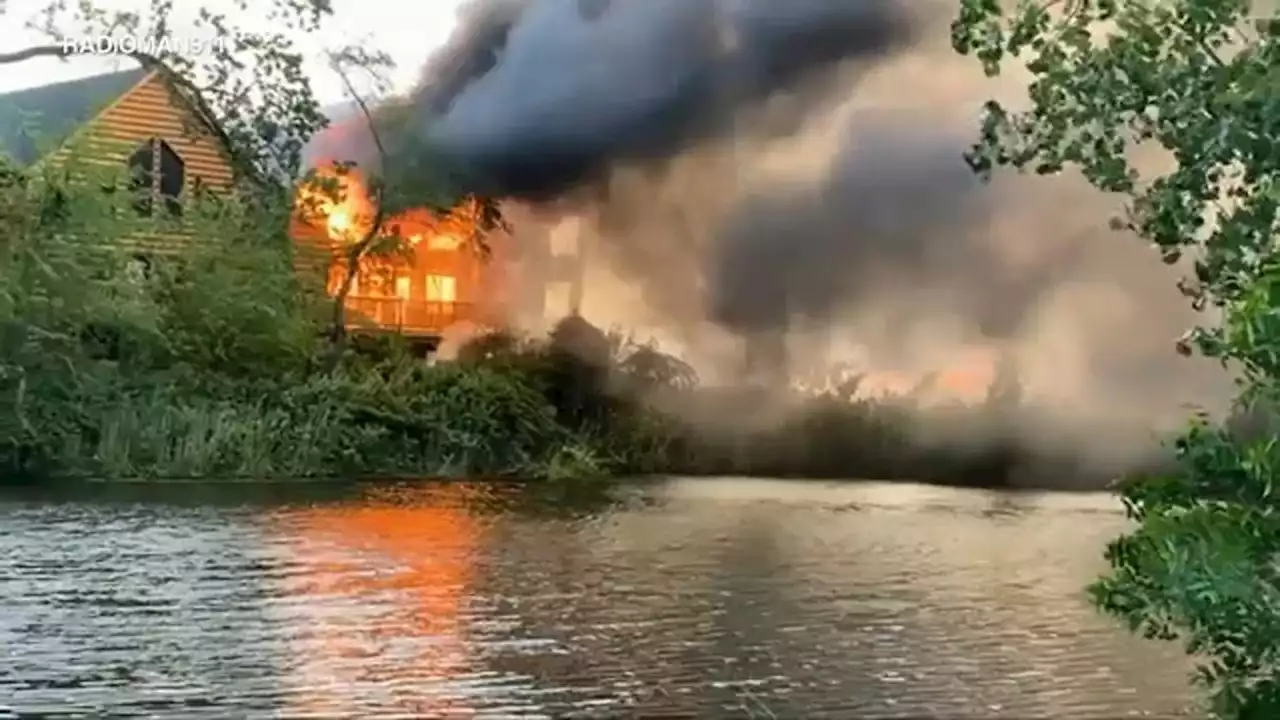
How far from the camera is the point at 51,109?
5.78m

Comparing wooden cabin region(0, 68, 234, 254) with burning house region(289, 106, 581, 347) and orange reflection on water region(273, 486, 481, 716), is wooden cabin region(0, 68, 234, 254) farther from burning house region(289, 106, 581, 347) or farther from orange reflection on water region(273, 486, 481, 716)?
orange reflection on water region(273, 486, 481, 716)

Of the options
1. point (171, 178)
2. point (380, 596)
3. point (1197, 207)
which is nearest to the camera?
point (1197, 207)

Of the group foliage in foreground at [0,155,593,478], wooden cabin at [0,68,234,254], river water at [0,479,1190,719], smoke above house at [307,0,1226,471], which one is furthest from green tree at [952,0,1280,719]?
wooden cabin at [0,68,234,254]

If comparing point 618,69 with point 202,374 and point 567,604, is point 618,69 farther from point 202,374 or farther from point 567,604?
point 567,604

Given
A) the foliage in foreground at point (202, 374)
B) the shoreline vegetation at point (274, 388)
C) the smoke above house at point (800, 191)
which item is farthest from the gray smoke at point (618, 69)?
the foliage in foreground at point (202, 374)

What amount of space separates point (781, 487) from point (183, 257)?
243 centimetres

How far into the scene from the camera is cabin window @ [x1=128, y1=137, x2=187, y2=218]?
19.3 ft

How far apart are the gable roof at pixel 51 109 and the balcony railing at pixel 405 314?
1.14 metres

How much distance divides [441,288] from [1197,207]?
3.42m

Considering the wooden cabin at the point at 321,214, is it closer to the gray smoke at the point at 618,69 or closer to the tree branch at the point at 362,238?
the tree branch at the point at 362,238

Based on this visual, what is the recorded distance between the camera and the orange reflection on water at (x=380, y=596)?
3355 mm

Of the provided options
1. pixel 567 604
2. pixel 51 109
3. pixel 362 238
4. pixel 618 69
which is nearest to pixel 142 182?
pixel 51 109

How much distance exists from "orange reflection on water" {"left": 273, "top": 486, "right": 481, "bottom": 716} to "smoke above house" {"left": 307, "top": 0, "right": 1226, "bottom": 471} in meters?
1.04

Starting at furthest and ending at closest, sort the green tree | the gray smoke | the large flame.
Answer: the large flame → the gray smoke → the green tree
